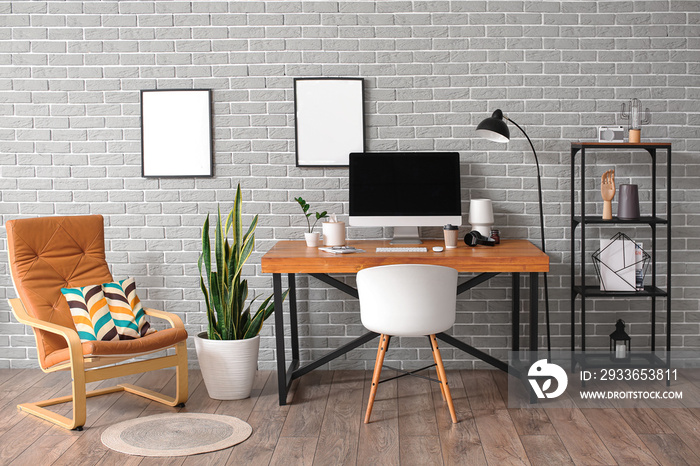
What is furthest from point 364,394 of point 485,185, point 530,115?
point 530,115

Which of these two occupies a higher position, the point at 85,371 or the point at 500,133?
the point at 500,133

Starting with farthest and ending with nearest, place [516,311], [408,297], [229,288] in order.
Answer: [516,311]
[229,288]
[408,297]

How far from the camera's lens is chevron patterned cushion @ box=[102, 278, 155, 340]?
141 inches

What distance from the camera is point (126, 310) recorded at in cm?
366

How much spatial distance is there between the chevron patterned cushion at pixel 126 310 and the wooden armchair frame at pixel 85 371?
0.32 ft

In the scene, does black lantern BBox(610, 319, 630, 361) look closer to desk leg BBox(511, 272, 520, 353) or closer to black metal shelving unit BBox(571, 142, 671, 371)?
black metal shelving unit BBox(571, 142, 671, 371)

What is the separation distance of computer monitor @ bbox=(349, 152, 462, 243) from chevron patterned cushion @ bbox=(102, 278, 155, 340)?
1252mm

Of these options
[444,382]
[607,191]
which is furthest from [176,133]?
[607,191]

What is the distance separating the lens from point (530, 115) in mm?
4164

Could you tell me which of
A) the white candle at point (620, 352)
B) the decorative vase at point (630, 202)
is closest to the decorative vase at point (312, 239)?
the decorative vase at point (630, 202)

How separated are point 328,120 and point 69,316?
1813 millimetres

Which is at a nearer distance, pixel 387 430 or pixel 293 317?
pixel 387 430

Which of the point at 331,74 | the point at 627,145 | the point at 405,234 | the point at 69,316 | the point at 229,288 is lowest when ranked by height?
the point at 69,316

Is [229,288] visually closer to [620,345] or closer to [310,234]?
[310,234]
